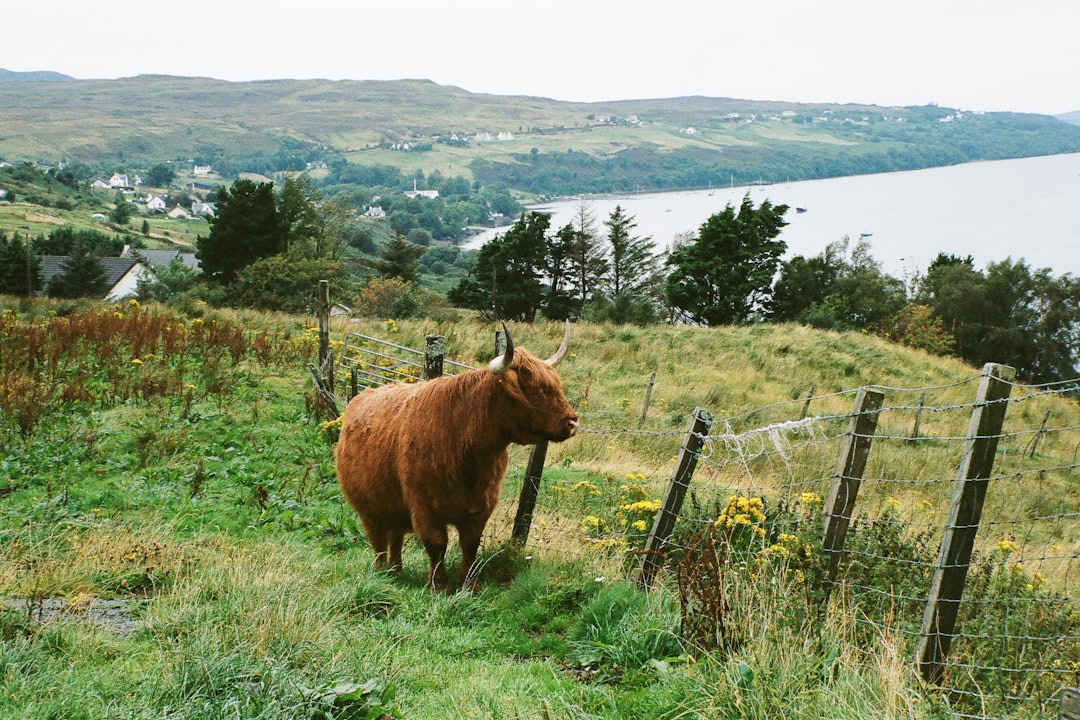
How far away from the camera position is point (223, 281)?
43562 millimetres

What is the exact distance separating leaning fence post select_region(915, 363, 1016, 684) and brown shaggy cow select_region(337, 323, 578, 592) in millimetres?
2494

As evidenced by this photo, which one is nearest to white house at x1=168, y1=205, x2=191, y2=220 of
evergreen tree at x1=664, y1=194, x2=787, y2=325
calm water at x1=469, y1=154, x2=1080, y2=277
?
calm water at x1=469, y1=154, x2=1080, y2=277

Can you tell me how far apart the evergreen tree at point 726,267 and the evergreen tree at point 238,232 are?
2418 cm

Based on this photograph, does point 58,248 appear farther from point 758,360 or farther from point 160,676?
point 160,676

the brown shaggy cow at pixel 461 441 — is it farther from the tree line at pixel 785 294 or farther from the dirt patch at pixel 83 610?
the tree line at pixel 785 294

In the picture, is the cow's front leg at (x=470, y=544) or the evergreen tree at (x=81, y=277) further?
the evergreen tree at (x=81, y=277)

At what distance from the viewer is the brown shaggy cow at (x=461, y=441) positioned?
5605mm

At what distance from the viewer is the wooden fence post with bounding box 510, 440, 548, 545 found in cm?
684

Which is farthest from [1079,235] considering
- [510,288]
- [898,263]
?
[510,288]

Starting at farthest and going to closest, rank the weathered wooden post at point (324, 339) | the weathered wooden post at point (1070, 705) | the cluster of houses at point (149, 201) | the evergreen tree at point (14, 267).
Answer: the cluster of houses at point (149, 201) → the evergreen tree at point (14, 267) → the weathered wooden post at point (324, 339) → the weathered wooden post at point (1070, 705)

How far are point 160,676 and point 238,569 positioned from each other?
1.28m

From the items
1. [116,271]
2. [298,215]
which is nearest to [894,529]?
[298,215]

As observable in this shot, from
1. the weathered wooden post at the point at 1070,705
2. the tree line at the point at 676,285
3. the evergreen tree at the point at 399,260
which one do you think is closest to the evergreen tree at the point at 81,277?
the tree line at the point at 676,285

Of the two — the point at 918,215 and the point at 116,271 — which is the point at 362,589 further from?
the point at 918,215
